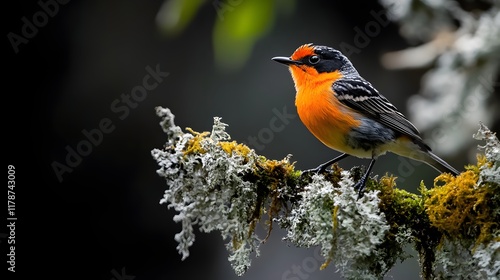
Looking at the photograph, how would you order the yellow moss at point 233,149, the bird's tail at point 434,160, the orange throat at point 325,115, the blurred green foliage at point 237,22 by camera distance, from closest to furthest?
1. the blurred green foliage at point 237,22
2. the yellow moss at point 233,149
3. the orange throat at point 325,115
4. the bird's tail at point 434,160

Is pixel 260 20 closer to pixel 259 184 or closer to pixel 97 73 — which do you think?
pixel 259 184

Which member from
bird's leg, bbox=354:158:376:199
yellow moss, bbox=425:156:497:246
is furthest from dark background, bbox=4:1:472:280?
yellow moss, bbox=425:156:497:246

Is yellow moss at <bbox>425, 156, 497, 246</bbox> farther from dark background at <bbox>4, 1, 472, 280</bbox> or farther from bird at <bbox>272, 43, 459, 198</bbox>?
dark background at <bbox>4, 1, 472, 280</bbox>

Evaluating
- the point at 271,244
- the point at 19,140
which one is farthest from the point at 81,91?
the point at 271,244

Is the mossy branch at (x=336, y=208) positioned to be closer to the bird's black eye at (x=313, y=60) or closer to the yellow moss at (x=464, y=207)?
the yellow moss at (x=464, y=207)

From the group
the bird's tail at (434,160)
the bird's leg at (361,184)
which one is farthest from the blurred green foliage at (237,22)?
the bird's tail at (434,160)
